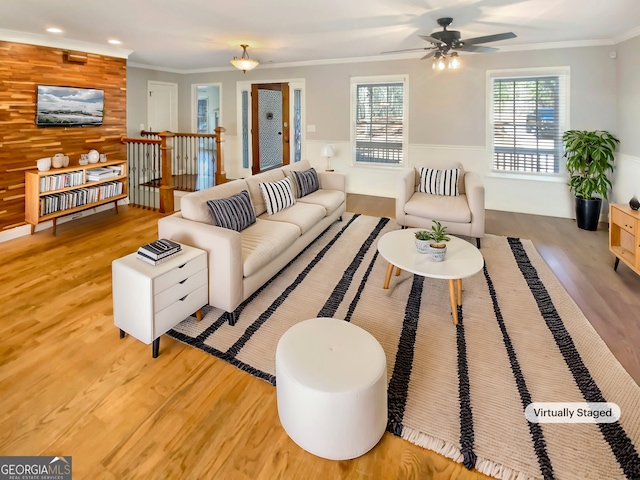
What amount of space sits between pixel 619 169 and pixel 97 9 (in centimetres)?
638

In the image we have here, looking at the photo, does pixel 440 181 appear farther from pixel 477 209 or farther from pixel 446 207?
pixel 477 209

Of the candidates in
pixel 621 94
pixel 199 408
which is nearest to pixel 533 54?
pixel 621 94

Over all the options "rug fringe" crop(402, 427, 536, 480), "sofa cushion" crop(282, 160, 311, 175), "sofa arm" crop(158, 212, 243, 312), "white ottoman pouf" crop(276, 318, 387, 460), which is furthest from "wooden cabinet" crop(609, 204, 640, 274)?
"sofa cushion" crop(282, 160, 311, 175)

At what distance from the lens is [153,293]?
2125mm

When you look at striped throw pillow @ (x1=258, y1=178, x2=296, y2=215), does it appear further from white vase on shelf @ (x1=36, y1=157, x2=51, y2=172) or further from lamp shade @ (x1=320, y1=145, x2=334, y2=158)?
white vase on shelf @ (x1=36, y1=157, x2=51, y2=172)

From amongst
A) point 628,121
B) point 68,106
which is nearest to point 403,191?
point 628,121

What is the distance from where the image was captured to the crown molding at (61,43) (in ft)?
13.9

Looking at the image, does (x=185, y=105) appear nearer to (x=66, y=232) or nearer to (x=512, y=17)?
(x=66, y=232)

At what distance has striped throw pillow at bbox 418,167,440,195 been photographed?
478cm

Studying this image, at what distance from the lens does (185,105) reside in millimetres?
8164

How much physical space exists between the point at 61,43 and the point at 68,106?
777mm

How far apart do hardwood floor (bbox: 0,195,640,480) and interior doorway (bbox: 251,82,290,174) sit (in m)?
4.93

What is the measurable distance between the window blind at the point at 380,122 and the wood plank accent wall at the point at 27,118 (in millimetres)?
4160

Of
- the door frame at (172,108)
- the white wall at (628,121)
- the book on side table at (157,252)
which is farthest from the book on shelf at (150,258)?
the door frame at (172,108)
